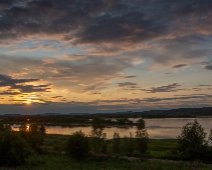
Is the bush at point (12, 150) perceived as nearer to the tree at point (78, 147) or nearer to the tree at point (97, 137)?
the tree at point (78, 147)

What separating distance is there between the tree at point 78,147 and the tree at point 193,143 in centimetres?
1361

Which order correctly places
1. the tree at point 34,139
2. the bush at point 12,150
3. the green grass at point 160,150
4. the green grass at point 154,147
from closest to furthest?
the bush at point 12,150 → the green grass at point 160,150 → the green grass at point 154,147 → the tree at point 34,139

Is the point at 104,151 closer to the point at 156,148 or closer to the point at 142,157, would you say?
the point at 142,157

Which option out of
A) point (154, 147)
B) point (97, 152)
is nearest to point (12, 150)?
point (97, 152)

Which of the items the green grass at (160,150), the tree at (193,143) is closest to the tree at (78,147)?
the green grass at (160,150)

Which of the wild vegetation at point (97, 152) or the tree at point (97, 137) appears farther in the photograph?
the tree at point (97, 137)

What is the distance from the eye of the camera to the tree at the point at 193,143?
33.7 meters

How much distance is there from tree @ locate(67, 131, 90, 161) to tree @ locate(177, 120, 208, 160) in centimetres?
1361

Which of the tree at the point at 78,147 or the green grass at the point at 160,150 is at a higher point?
the tree at the point at 78,147

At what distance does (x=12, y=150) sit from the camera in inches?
1021

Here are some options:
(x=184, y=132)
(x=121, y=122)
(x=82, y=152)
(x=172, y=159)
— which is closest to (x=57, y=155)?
(x=82, y=152)

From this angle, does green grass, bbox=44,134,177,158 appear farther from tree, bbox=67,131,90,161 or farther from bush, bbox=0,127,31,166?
bush, bbox=0,127,31,166

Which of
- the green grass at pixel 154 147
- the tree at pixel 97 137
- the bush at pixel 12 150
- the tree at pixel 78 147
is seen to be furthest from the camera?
the tree at pixel 97 137

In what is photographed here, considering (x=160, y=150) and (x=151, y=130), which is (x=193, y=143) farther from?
(x=151, y=130)
